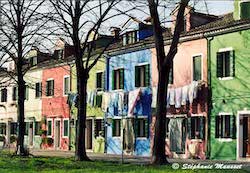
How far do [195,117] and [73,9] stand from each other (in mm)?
10849

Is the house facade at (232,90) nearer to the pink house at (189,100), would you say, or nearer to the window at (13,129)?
the pink house at (189,100)

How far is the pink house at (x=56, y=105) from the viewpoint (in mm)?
50031

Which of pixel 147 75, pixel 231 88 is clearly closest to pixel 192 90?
pixel 231 88

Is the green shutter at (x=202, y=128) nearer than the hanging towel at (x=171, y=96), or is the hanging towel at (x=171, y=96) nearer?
the green shutter at (x=202, y=128)

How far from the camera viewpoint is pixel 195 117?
3519 centimetres

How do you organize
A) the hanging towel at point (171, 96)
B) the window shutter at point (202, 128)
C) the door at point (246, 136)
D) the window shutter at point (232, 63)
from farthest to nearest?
the hanging towel at point (171, 96) < the window shutter at point (202, 128) < the window shutter at point (232, 63) < the door at point (246, 136)

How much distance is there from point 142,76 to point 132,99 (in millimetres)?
1717

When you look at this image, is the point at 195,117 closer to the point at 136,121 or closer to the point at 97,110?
the point at 136,121

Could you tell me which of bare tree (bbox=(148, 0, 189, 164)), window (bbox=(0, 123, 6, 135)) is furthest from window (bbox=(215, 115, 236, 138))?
window (bbox=(0, 123, 6, 135))

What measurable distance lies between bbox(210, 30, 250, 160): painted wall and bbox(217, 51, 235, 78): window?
11.6 inches

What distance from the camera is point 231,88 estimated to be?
32688 millimetres

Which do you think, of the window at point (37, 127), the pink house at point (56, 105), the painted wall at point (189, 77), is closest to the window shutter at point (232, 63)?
the painted wall at point (189, 77)

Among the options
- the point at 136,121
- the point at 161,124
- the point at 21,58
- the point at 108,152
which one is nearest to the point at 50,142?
the point at 108,152

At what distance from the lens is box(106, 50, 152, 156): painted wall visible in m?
39.3
